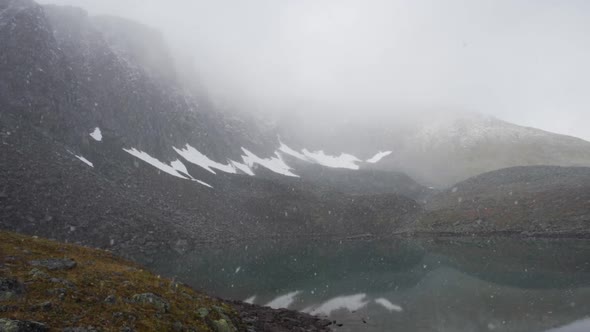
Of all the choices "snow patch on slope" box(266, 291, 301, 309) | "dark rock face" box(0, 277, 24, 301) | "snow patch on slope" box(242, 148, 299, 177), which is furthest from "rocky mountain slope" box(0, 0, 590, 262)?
"dark rock face" box(0, 277, 24, 301)

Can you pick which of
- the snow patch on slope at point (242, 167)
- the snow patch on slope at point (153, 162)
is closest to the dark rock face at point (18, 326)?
the snow patch on slope at point (153, 162)

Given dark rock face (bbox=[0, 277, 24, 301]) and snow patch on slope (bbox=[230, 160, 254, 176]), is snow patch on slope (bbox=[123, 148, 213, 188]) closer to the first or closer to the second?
snow patch on slope (bbox=[230, 160, 254, 176])

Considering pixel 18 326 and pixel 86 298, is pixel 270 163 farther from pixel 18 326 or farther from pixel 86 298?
pixel 18 326

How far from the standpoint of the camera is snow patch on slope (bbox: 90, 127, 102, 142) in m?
99.8

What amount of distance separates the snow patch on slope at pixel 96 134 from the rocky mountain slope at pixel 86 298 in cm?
7920

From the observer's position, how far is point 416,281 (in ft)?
171

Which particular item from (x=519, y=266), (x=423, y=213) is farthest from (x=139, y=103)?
(x=519, y=266)

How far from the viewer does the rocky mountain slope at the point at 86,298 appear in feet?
51.6

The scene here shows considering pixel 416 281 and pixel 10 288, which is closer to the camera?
pixel 10 288

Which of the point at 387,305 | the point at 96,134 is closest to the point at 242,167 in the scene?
the point at 96,134

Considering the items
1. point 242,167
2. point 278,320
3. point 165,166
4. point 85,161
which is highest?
point 278,320

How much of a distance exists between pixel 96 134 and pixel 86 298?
9451 cm

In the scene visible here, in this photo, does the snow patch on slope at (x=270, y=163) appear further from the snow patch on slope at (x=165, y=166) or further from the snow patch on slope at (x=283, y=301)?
the snow patch on slope at (x=283, y=301)

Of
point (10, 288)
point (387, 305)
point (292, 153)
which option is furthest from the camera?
point (292, 153)
